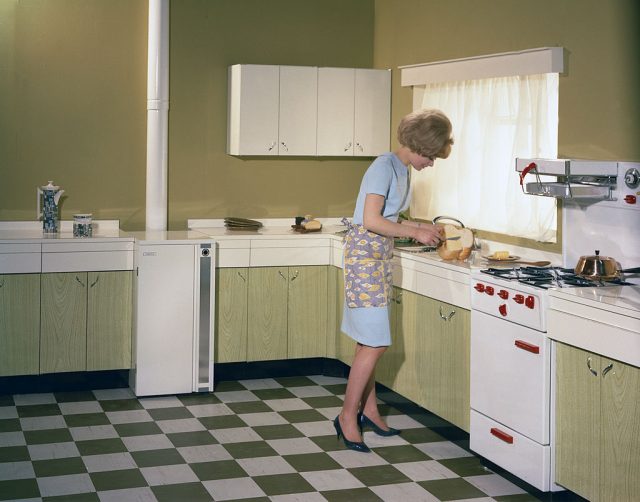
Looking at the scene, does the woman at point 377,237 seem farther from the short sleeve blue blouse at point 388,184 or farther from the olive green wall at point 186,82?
the olive green wall at point 186,82

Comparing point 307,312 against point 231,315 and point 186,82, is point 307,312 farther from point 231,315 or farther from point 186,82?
point 186,82

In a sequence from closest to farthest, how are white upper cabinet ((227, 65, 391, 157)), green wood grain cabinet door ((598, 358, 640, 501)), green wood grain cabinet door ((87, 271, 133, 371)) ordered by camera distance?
1. green wood grain cabinet door ((598, 358, 640, 501))
2. green wood grain cabinet door ((87, 271, 133, 371))
3. white upper cabinet ((227, 65, 391, 157))

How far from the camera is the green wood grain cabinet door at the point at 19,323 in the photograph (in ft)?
19.4

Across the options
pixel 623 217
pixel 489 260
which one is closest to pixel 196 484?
pixel 489 260

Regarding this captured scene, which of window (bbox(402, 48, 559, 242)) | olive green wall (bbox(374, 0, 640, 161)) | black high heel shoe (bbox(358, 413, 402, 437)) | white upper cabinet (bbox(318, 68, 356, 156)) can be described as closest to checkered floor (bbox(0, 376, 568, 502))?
black high heel shoe (bbox(358, 413, 402, 437))

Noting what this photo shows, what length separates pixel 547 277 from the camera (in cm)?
456

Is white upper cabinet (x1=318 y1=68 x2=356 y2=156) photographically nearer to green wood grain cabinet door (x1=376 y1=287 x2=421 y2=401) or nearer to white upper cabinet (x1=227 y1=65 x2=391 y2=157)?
white upper cabinet (x1=227 y1=65 x2=391 y2=157)

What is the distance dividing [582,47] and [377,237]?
1.42 metres

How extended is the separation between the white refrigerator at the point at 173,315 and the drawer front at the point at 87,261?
15cm

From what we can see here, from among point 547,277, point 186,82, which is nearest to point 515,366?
point 547,277

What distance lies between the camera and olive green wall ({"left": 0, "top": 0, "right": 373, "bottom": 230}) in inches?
251

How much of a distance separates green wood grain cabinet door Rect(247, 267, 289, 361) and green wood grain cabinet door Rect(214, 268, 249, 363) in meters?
0.04

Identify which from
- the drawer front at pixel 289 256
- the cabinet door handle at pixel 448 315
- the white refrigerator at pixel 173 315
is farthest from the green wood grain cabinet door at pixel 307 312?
the cabinet door handle at pixel 448 315

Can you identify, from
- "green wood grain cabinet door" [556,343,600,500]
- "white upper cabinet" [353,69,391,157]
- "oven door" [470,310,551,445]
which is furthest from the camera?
"white upper cabinet" [353,69,391,157]
